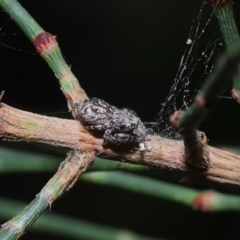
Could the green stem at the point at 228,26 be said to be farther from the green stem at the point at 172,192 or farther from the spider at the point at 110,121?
the green stem at the point at 172,192

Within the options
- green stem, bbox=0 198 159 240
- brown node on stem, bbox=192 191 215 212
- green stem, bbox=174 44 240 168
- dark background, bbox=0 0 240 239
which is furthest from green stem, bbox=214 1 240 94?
dark background, bbox=0 0 240 239

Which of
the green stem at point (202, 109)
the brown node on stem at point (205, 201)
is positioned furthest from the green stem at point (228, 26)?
the brown node on stem at point (205, 201)

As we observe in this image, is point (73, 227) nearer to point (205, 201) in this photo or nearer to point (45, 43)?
point (205, 201)

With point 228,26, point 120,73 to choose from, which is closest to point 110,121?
point 228,26

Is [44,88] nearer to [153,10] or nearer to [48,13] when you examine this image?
[48,13]

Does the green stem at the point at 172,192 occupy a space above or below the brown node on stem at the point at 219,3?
below

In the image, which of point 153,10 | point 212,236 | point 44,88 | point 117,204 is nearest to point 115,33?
point 153,10

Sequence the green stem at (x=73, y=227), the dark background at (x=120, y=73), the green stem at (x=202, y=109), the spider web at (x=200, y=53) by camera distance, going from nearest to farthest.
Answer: the green stem at (x=202, y=109) → the green stem at (x=73, y=227) → the spider web at (x=200, y=53) → the dark background at (x=120, y=73)
